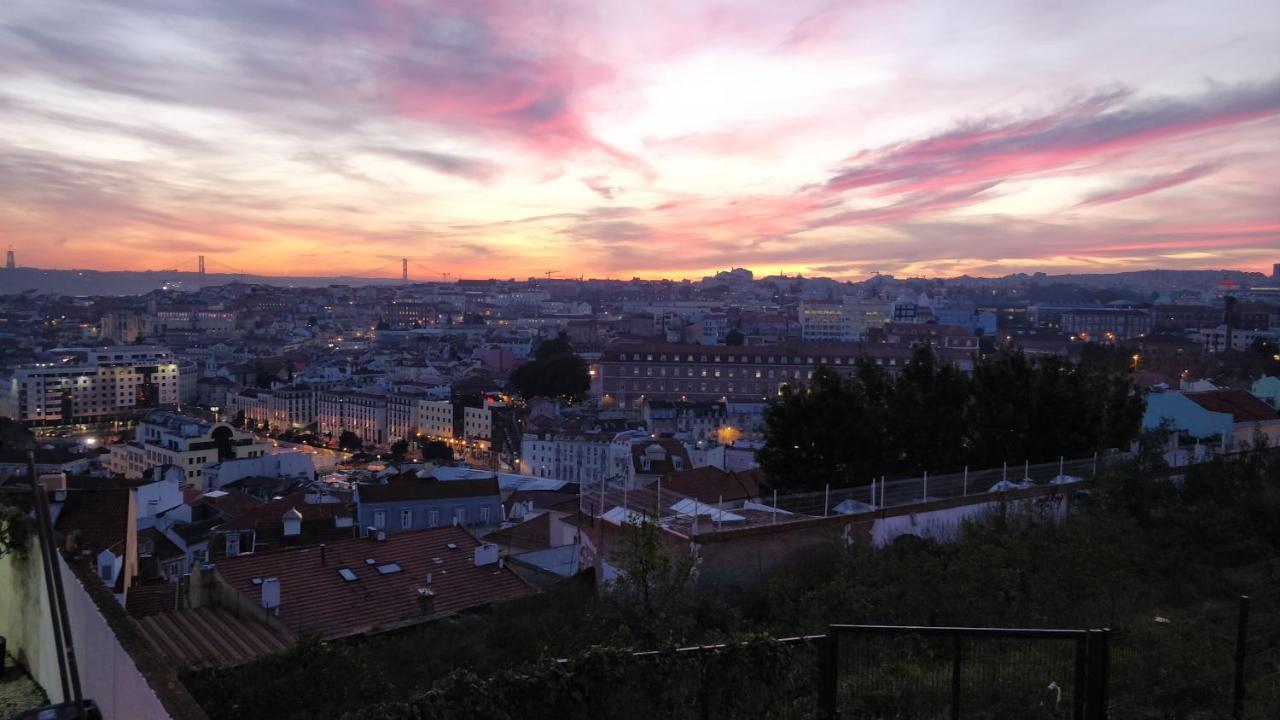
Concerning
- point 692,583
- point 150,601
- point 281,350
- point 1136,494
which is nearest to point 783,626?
point 692,583

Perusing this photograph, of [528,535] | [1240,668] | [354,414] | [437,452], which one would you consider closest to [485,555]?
[528,535]

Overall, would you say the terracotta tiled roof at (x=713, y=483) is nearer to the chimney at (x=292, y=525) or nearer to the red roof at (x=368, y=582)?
the red roof at (x=368, y=582)

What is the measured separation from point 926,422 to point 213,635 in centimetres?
650

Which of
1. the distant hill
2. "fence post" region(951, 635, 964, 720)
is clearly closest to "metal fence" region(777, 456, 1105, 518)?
"fence post" region(951, 635, 964, 720)

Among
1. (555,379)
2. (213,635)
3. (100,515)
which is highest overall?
(100,515)

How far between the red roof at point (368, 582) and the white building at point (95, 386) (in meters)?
43.7

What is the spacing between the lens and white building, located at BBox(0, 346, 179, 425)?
47.8 m

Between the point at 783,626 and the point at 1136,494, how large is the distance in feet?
12.9

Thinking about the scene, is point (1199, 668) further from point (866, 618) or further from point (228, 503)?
point (228, 503)

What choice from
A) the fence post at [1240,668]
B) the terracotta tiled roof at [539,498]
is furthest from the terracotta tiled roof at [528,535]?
the fence post at [1240,668]

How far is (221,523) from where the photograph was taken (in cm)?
1589

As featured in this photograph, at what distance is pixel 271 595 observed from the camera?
295 inches

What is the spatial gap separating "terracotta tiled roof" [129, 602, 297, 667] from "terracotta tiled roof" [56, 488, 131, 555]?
50.5 inches

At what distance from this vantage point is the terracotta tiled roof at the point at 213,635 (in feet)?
21.0
